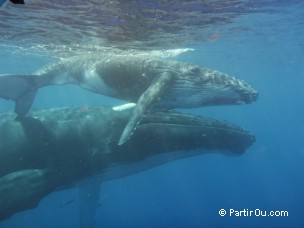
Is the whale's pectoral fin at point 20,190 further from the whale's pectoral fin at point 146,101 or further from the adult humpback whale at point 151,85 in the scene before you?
the whale's pectoral fin at point 146,101

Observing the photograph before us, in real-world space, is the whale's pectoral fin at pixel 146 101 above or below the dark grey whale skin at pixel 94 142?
above

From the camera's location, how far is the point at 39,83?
11.5 meters

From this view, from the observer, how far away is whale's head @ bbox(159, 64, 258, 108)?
854 cm

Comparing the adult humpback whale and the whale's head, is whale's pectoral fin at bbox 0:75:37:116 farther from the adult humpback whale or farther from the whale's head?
the whale's head

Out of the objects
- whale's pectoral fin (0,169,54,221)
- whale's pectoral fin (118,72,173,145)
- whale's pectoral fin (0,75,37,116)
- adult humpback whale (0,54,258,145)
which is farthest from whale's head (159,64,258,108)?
whale's pectoral fin (0,75,37,116)

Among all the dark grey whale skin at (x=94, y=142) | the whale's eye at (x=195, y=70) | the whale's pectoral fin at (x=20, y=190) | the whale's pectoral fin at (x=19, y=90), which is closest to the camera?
the whale's pectoral fin at (x=20, y=190)

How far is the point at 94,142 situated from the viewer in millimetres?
10266

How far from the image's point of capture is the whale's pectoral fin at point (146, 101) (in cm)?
716

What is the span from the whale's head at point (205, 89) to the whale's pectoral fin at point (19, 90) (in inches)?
181

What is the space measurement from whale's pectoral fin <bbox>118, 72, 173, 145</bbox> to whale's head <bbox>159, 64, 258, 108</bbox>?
45 centimetres

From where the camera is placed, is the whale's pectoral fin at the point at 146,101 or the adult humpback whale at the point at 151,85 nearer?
the whale's pectoral fin at the point at 146,101

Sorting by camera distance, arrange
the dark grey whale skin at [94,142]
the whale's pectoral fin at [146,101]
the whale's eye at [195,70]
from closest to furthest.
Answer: the whale's pectoral fin at [146,101] → the whale's eye at [195,70] → the dark grey whale skin at [94,142]

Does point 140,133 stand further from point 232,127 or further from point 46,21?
point 46,21

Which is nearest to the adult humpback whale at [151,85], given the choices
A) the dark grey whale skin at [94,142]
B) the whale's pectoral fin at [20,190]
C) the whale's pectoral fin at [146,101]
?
the whale's pectoral fin at [146,101]
